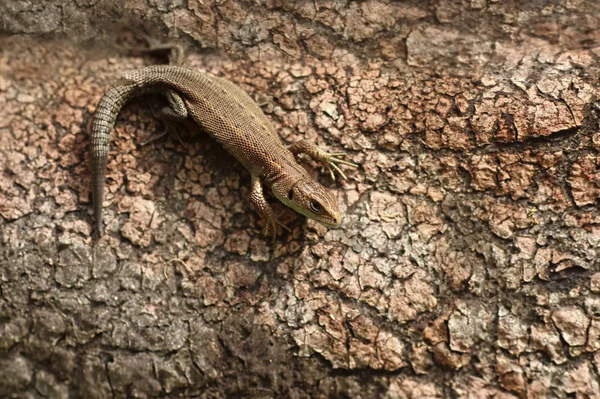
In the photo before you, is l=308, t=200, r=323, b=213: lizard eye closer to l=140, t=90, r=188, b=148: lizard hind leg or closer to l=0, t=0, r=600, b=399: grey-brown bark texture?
l=0, t=0, r=600, b=399: grey-brown bark texture

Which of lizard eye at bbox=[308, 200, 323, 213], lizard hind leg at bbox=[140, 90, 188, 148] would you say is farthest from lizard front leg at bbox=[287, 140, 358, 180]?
lizard hind leg at bbox=[140, 90, 188, 148]

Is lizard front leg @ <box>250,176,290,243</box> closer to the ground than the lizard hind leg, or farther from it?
closer to the ground

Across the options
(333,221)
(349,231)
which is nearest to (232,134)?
(333,221)

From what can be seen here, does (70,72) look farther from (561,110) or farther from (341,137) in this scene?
(561,110)

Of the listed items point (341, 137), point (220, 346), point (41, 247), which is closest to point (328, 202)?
point (341, 137)

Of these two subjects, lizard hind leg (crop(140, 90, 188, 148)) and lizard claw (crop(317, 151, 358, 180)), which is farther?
lizard hind leg (crop(140, 90, 188, 148))

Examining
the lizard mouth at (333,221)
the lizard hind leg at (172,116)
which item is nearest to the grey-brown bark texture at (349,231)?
the lizard hind leg at (172,116)

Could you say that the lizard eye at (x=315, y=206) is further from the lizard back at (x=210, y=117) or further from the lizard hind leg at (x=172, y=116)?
the lizard hind leg at (x=172, y=116)

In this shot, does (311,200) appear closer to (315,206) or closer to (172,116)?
(315,206)
